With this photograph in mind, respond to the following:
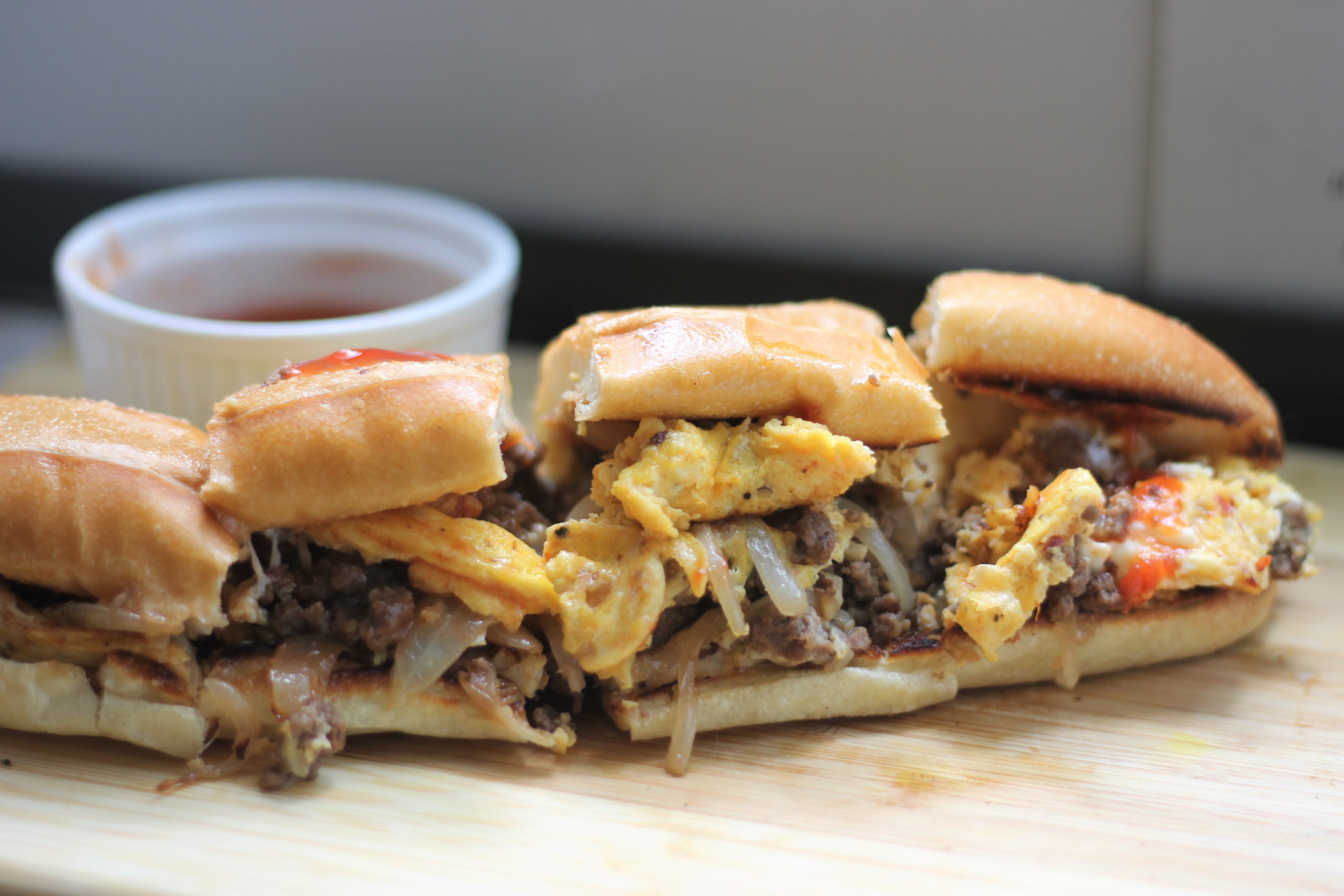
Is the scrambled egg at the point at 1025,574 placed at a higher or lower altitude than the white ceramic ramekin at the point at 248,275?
lower

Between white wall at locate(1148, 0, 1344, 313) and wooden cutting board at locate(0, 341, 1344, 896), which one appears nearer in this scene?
wooden cutting board at locate(0, 341, 1344, 896)

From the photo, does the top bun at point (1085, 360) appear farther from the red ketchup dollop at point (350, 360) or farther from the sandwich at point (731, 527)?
the red ketchup dollop at point (350, 360)

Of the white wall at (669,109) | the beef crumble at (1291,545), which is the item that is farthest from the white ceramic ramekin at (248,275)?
the beef crumble at (1291,545)

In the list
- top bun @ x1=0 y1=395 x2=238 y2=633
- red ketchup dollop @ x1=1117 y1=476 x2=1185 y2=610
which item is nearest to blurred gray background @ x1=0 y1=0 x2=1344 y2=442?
red ketchup dollop @ x1=1117 y1=476 x2=1185 y2=610

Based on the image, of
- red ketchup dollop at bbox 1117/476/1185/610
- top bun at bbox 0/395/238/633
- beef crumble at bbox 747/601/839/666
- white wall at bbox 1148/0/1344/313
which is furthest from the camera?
white wall at bbox 1148/0/1344/313

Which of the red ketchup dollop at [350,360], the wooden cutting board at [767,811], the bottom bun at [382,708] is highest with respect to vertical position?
the red ketchup dollop at [350,360]

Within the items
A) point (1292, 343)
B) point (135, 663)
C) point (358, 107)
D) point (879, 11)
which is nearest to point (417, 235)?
point (358, 107)

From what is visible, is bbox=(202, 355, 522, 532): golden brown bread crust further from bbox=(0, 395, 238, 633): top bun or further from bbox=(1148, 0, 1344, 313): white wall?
bbox=(1148, 0, 1344, 313): white wall
